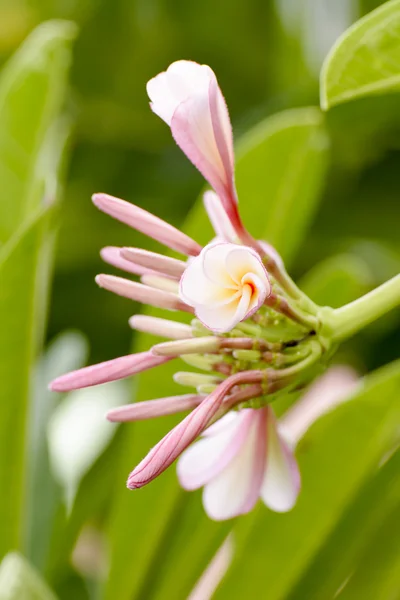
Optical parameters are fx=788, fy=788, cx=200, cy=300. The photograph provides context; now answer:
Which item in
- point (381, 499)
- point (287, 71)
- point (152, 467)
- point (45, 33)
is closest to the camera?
point (152, 467)

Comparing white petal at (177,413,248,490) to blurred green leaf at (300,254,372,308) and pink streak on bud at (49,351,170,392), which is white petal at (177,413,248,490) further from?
blurred green leaf at (300,254,372,308)

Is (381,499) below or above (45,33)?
below

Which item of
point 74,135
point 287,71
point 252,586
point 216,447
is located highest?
point 74,135

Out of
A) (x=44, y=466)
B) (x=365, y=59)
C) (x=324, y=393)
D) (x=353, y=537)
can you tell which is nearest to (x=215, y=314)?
(x=365, y=59)

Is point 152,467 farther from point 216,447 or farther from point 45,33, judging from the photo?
point 45,33

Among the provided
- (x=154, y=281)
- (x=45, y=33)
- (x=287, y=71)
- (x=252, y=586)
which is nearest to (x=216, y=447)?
(x=154, y=281)

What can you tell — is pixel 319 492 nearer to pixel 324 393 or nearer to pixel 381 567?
pixel 381 567

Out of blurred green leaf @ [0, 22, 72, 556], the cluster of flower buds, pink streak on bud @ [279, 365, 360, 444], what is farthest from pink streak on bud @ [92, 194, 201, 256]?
pink streak on bud @ [279, 365, 360, 444]
